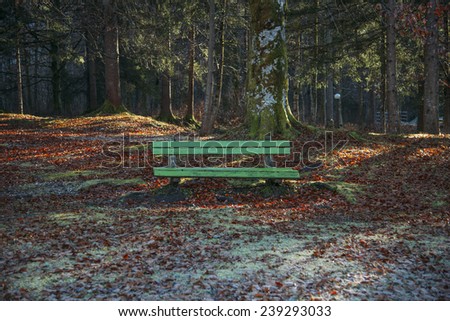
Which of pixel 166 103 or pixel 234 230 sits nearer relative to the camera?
pixel 234 230

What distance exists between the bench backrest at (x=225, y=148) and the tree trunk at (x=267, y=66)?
9.03ft

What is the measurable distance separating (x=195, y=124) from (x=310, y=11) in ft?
34.5

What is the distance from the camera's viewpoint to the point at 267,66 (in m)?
10.6

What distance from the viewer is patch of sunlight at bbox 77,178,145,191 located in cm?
911

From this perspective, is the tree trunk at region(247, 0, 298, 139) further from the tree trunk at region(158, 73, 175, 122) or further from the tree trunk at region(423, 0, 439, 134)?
the tree trunk at region(158, 73, 175, 122)

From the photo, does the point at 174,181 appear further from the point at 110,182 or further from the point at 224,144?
the point at 110,182

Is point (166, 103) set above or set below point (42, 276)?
above

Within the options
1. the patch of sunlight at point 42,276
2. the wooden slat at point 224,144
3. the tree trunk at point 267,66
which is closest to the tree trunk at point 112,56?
the tree trunk at point 267,66

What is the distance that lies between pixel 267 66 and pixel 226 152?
3.60 meters

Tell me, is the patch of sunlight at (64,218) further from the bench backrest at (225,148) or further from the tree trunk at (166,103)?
the tree trunk at (166,103)

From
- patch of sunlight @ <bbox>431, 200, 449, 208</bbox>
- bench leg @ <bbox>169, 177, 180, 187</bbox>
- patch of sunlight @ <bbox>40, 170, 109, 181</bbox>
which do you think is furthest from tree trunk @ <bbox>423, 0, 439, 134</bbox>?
patch of sunlight @ <bbox>40, 170, 109, 181</bbox>

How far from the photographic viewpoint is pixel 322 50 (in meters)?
16.9

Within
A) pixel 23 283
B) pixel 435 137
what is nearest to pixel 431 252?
pixel 23 283

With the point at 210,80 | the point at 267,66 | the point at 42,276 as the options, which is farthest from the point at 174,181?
the point at 210,80
